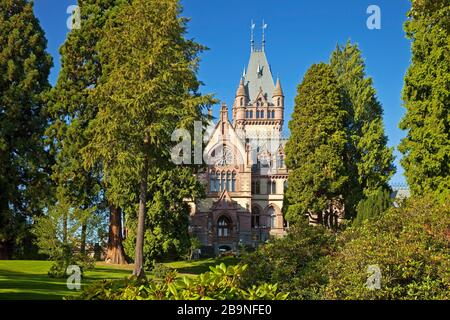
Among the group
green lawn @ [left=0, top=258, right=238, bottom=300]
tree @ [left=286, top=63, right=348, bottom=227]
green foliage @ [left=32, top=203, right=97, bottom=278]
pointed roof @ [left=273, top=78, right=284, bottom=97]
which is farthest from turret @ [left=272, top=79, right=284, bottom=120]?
green foliage @ [left=32, top=203, right=97, bottom=278]

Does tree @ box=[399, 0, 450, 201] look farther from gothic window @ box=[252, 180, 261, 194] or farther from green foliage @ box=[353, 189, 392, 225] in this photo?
gothic window @ box=[252, 180, 261, 194]

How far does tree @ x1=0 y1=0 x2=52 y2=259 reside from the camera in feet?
98.5

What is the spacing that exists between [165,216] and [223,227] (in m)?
20.9

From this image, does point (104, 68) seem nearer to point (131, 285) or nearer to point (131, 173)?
point (131, 173)

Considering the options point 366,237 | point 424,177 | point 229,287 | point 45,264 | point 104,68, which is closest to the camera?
Answer: point 229,287

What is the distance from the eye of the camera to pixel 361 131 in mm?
34562

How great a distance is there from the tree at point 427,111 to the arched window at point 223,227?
92.4ft

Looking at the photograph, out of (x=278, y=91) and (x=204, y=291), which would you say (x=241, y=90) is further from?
(x=204, y=291)

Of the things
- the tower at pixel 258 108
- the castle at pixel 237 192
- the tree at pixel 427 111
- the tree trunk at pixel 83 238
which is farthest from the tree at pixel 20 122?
the tower at pixel 258 108

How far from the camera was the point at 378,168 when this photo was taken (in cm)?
3259

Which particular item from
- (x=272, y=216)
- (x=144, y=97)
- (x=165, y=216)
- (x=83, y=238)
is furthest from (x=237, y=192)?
(x=144, y=97)

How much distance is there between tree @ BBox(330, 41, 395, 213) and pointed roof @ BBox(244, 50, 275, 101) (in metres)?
37.3

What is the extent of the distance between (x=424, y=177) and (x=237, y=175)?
96.4ft

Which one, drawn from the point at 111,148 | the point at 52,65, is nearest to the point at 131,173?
the point at 111,148
